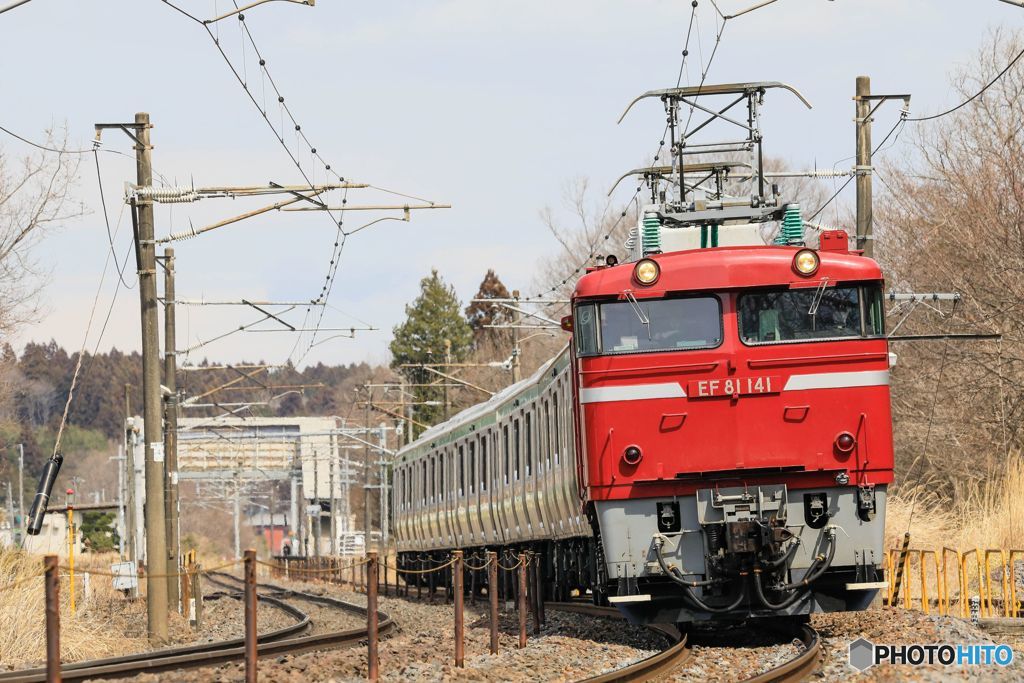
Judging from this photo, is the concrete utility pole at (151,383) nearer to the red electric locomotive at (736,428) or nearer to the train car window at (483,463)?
the train car window at (483,463)

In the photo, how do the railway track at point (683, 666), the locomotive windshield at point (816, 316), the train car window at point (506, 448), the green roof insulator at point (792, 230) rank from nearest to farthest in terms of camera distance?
the railway track at point (683, 666) → the locomotive windshield at point (816, 316) → the green roof insulator at point (792, 230) → the train car window at point (506, 448)

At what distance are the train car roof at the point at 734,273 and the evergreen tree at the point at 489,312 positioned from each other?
61312mm

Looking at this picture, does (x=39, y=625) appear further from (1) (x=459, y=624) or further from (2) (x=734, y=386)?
(2) (x=734, y=386)

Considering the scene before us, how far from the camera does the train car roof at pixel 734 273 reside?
13664 millimetres

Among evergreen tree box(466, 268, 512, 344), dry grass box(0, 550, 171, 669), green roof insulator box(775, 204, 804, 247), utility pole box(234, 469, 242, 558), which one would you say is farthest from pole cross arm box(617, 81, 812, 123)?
evergreen tree box(466, 268, 512, 344)

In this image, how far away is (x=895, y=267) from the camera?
110 ft

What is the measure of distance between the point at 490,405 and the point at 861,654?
12.5 m

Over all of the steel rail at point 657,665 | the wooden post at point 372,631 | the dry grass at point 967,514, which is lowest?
the steel rail at point 657,665

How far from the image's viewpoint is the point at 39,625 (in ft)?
58.8

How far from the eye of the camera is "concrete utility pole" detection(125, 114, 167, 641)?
2038 cm

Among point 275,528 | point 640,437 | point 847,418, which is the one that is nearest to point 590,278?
point 640,437

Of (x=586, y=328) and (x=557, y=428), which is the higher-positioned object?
(x=586, y=328)

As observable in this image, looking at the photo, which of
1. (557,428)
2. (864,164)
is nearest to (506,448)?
(557,428)

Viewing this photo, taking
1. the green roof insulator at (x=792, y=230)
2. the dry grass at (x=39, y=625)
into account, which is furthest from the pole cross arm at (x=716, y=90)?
the dry grass at (x=39, y=625)
